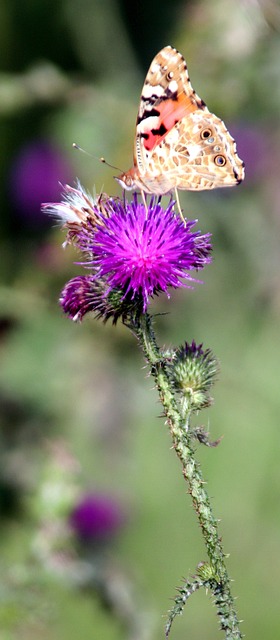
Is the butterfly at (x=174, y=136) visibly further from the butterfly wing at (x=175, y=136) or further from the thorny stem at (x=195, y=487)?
the thorny stem at (x=195, y=487)

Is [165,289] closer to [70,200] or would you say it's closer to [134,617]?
[70,200]

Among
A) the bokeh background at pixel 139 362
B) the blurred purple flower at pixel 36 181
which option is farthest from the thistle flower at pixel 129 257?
the blurred purple flower at pixel 36 181

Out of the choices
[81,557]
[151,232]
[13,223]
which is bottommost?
[151,232]

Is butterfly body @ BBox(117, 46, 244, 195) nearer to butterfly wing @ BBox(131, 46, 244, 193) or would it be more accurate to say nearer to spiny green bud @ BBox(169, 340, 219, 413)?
butterfly wing @ BBox(131, 46, 244, 193)

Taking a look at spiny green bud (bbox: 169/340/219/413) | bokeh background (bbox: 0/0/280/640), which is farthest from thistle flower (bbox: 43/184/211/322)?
bokeh background (bbox: 0/0/280/640)

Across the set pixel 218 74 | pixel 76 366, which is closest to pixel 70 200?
pixel 218 74

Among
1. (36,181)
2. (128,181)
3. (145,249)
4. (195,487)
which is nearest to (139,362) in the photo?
(36,181)
